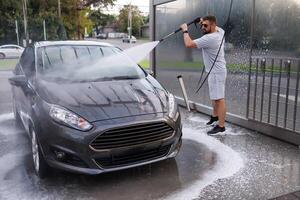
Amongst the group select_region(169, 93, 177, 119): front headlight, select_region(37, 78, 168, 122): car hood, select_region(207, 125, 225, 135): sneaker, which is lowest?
select_region(207, 125, 225, 135): sneaker

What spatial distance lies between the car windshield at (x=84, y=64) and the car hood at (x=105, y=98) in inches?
9.3

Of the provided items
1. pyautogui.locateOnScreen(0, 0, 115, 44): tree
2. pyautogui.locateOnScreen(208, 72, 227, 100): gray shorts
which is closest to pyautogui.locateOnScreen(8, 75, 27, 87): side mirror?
pyautogui.locateOnScreen(208, 72, 227, 100): gray shorts

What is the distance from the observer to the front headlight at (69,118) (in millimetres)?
3556

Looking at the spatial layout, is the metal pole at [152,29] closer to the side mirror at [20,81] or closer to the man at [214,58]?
the man at [214,58]

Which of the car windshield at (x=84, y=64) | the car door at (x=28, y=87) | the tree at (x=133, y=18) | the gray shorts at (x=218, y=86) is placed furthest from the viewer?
the tree at (x=133, y=18)

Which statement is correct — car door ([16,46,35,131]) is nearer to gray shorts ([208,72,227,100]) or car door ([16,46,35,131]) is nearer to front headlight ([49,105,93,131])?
front headlight ([49,105,93,131])

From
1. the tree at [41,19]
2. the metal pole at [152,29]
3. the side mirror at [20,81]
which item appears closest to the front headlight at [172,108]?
the side mirror at [20,81]

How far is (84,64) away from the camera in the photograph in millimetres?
4836

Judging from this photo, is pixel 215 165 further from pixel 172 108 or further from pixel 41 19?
pixel 41 19

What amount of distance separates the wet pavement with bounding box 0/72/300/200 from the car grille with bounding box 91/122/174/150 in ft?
1.63

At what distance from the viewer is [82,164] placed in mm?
3607

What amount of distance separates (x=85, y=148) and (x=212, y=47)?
2.84 metres

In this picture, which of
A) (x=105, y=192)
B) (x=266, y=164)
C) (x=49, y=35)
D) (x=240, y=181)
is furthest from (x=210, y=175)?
(x=49, y=35)

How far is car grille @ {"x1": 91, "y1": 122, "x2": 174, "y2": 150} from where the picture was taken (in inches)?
140
